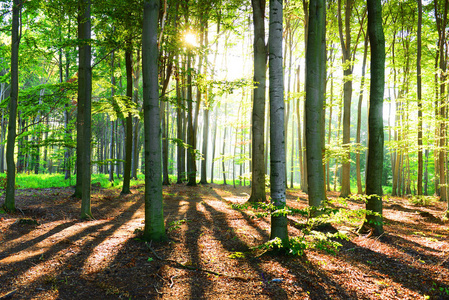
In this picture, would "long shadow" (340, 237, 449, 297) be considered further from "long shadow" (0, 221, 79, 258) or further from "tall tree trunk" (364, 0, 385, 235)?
"long shadow" (0, 221, 79, 258)

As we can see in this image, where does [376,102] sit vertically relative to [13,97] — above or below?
below

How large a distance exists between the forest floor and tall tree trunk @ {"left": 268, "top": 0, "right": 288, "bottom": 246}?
0.74m

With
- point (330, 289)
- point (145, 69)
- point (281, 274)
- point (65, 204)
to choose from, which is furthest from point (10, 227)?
point (330, 289)

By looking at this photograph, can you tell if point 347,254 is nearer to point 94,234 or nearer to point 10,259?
point 94,234

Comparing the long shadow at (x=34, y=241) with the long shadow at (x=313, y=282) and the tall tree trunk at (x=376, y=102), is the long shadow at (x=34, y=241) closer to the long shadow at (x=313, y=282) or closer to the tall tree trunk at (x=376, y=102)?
the long shadow at (x=313, y=282)

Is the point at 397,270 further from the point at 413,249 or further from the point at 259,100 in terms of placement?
the point at 259,100

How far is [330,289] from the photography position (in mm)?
3193

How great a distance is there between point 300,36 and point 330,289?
17.8 m

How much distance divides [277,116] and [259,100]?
4386mm

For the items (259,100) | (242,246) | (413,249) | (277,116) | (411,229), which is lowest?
(411,229)

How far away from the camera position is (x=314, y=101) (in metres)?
5.39

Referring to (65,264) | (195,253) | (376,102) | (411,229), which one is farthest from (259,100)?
(65,264)

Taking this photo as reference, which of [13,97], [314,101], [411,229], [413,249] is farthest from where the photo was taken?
[411,229]

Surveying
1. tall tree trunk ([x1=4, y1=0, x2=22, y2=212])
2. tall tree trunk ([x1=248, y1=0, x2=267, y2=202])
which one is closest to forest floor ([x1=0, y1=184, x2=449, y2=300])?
tall tree trunk ([x1=4, y1=0, x2=22, y2=212])
